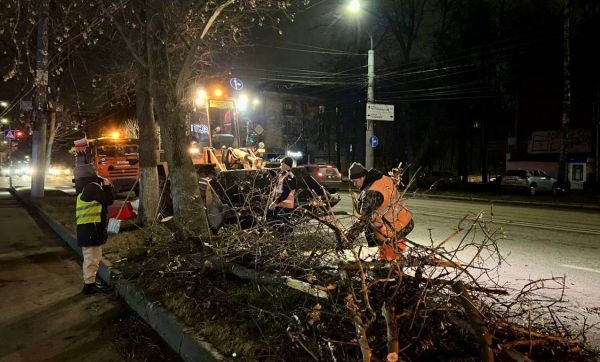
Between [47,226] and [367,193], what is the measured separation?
39.0 ft

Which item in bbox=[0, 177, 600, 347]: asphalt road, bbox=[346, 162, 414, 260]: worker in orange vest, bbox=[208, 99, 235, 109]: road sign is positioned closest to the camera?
bbox=[346, 162, 414, 260]: worker in orange vest

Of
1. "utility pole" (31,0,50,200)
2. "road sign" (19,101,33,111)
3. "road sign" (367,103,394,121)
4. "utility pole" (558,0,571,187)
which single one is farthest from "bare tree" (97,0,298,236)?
"utility pole" (558,0,571,187)

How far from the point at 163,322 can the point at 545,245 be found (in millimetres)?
7558

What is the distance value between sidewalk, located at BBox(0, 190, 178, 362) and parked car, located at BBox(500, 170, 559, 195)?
23.1 meters

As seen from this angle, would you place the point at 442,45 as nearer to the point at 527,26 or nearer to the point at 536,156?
the point at 527,26

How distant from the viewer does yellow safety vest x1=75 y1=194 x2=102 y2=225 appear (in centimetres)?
680

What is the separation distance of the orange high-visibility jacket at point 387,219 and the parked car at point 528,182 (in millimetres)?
23243

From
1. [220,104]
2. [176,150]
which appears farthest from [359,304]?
[220,104]

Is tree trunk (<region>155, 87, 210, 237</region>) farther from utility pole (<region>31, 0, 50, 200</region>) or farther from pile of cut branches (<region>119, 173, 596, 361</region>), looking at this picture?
utility pole (<region>31, 0, 50, 200</region>)

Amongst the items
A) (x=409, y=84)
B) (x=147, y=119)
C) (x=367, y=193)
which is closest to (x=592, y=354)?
(x=367, y=193)

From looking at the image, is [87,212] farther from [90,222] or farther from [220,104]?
[220,104]

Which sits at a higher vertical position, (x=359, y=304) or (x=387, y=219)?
(x=387, y=219)

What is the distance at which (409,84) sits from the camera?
35.4 meters

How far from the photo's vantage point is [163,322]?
5.02m
